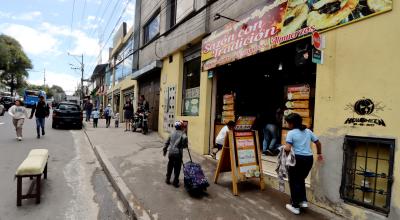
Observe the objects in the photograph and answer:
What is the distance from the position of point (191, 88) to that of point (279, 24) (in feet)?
17.7

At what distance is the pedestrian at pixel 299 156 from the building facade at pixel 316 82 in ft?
1.31

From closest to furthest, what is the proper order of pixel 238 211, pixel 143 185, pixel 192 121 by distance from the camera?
pixel 238 211, pixel 143 185, pixel 192 121

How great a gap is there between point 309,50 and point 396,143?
237 cm

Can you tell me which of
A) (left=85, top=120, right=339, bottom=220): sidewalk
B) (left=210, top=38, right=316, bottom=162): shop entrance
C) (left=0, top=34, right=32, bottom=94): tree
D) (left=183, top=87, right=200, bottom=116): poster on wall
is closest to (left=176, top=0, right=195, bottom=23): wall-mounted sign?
(left=183, top=87, right=200, bottom=116): poster on wall

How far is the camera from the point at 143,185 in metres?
6.20

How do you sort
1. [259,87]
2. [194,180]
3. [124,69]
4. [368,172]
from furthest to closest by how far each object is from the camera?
1. [124,69]
2. [259,87]
3. [194,180]
4. [368,172]

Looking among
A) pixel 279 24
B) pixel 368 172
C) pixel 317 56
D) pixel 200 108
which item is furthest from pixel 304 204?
pixel 200 108

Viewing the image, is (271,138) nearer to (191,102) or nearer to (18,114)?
(191,102)

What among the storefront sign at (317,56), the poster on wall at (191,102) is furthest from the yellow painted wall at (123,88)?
the storefront sign at (317,56)

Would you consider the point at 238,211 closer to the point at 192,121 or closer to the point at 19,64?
the point at 192,121

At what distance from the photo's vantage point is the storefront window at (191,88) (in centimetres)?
1067

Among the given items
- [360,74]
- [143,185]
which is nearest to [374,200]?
[360,74]

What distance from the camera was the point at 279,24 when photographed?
251 inches

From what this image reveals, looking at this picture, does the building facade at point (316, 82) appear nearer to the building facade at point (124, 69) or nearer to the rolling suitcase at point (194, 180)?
the rolling suitcase at point (194, 180)
